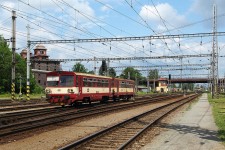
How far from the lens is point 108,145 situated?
12227 mm

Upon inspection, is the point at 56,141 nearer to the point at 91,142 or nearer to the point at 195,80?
the point at 91,142

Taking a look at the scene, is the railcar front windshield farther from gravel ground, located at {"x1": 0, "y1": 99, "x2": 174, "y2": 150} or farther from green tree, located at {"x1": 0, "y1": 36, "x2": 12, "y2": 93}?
green tree, located at {"x1": 0, "y1": 36, "x2": 12, "y2": 93}

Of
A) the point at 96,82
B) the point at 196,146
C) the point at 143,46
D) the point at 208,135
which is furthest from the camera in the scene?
the point at 143,46

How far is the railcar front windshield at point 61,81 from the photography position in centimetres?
2939

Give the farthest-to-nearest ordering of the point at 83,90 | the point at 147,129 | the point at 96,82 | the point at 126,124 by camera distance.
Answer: the point at 96,82 < the point at 83,90 < the point at 126,124 < the point at 147,129

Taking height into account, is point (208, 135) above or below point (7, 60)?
below

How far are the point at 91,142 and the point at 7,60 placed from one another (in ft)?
224

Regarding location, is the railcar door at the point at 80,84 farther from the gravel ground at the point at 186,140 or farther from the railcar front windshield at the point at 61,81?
the gravel ground at the point at 186,140

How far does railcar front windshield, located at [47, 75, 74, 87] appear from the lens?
29.4m

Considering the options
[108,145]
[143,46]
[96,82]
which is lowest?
[108,145]

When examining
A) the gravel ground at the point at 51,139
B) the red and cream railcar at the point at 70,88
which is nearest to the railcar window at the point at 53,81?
the red and cream railcar at the point at 70,88

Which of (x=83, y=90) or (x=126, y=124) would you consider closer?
(x=126, y=124)

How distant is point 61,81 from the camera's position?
29.6 meters

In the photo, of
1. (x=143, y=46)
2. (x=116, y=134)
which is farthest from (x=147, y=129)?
(x=143, y=46)
